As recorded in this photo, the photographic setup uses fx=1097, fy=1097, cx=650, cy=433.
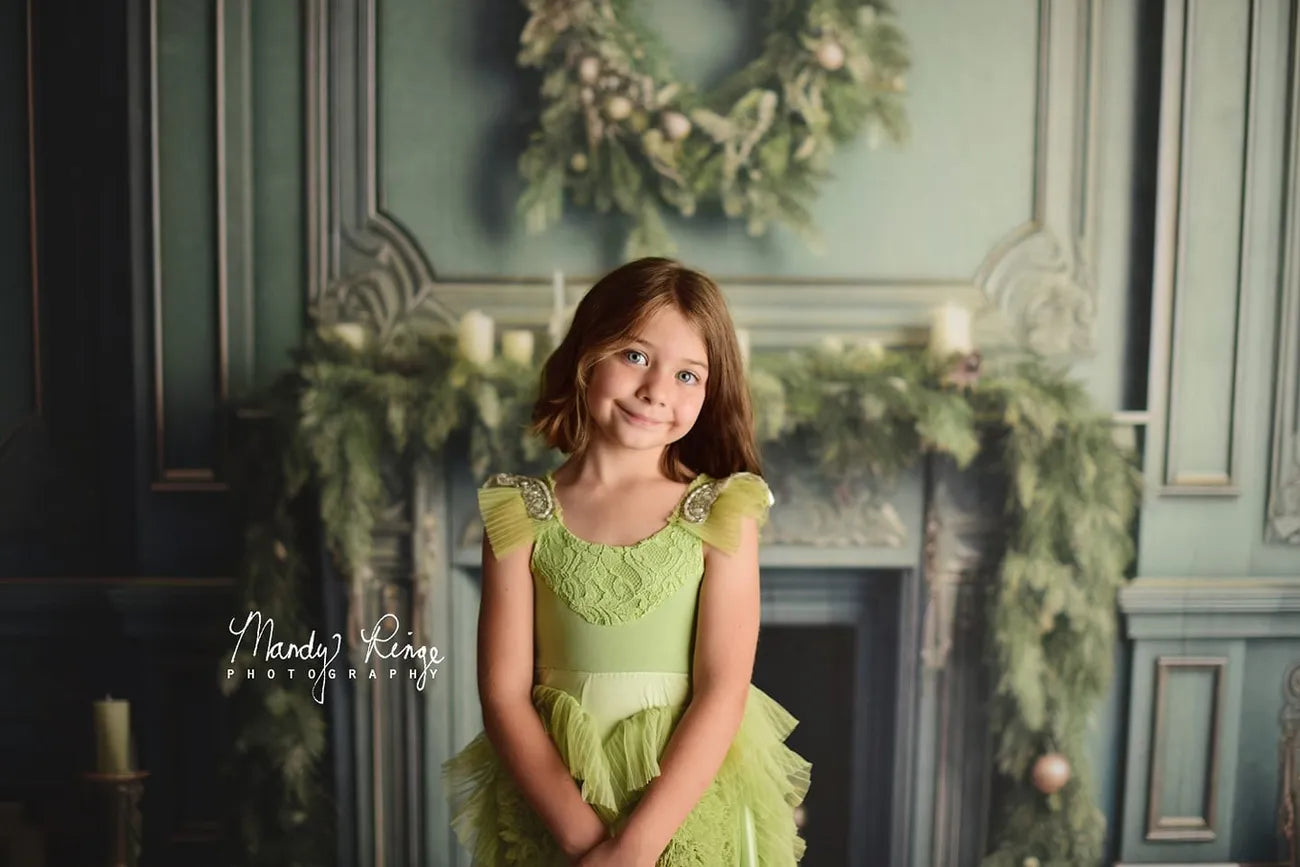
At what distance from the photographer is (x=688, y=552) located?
1.34 m

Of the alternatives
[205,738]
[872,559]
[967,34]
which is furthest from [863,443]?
[205,738]

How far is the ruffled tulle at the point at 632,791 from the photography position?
1.29m

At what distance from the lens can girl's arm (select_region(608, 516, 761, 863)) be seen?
4.13 feet

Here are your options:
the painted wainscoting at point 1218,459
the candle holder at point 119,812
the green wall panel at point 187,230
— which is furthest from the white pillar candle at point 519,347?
the painted wainscoting at point 1218,459

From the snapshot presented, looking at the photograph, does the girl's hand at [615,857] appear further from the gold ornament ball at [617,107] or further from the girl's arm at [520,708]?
the gold ornament ball at [617,107]

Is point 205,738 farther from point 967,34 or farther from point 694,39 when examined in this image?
point 967,34

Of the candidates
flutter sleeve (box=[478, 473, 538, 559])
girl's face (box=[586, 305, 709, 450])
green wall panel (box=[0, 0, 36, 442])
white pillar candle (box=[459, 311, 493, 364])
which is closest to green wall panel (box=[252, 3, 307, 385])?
white pillar candle (box=[459, 311, 493, 364])

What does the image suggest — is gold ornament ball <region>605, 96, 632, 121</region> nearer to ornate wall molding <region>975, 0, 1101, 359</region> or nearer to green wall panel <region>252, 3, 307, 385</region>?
green wall panel <region>252, 3, 307, 385</region>

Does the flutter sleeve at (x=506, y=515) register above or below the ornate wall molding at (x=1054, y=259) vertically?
below

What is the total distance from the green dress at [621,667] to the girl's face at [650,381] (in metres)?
0.12

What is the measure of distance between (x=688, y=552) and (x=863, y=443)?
0.94 meters

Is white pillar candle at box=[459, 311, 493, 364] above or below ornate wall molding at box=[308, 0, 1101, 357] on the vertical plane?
below

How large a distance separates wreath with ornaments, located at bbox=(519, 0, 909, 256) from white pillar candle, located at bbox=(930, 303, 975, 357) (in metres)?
0.30

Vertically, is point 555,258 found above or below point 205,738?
above
